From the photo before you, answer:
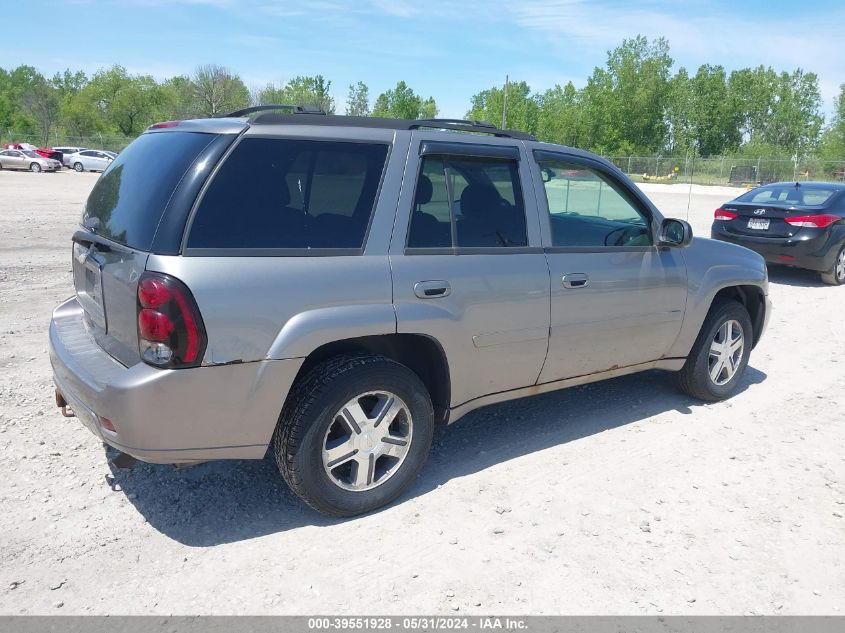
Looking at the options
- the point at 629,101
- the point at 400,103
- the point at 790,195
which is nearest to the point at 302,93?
the point at 400,103

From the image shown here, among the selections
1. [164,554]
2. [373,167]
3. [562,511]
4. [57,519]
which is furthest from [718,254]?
[57,519]

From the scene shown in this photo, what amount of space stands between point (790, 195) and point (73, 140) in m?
70.8

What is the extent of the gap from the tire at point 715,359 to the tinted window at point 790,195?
22.5ft

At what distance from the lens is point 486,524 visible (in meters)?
3.51

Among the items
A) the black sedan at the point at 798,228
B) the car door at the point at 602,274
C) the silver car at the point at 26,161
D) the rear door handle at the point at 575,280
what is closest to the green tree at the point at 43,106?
the silver car at the point at 26,161

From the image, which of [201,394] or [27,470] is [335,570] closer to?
[201,394]

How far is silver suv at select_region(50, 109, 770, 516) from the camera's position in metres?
2.96

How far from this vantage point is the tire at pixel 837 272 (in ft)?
35.0

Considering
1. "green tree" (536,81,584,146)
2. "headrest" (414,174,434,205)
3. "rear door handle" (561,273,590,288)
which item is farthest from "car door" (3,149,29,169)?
"green tree" (536,81,584,146)

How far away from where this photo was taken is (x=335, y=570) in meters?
3.09

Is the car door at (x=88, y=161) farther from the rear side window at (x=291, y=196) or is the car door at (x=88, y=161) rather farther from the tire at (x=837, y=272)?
the rear side window at (x=291, y=196)

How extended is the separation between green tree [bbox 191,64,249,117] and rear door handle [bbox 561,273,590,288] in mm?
62473

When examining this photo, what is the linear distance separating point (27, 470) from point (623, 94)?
301 feet

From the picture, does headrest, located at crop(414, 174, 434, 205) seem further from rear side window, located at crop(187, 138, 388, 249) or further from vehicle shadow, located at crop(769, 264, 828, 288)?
vehicle shadow, located at crop(769, 264, 828, 288)
